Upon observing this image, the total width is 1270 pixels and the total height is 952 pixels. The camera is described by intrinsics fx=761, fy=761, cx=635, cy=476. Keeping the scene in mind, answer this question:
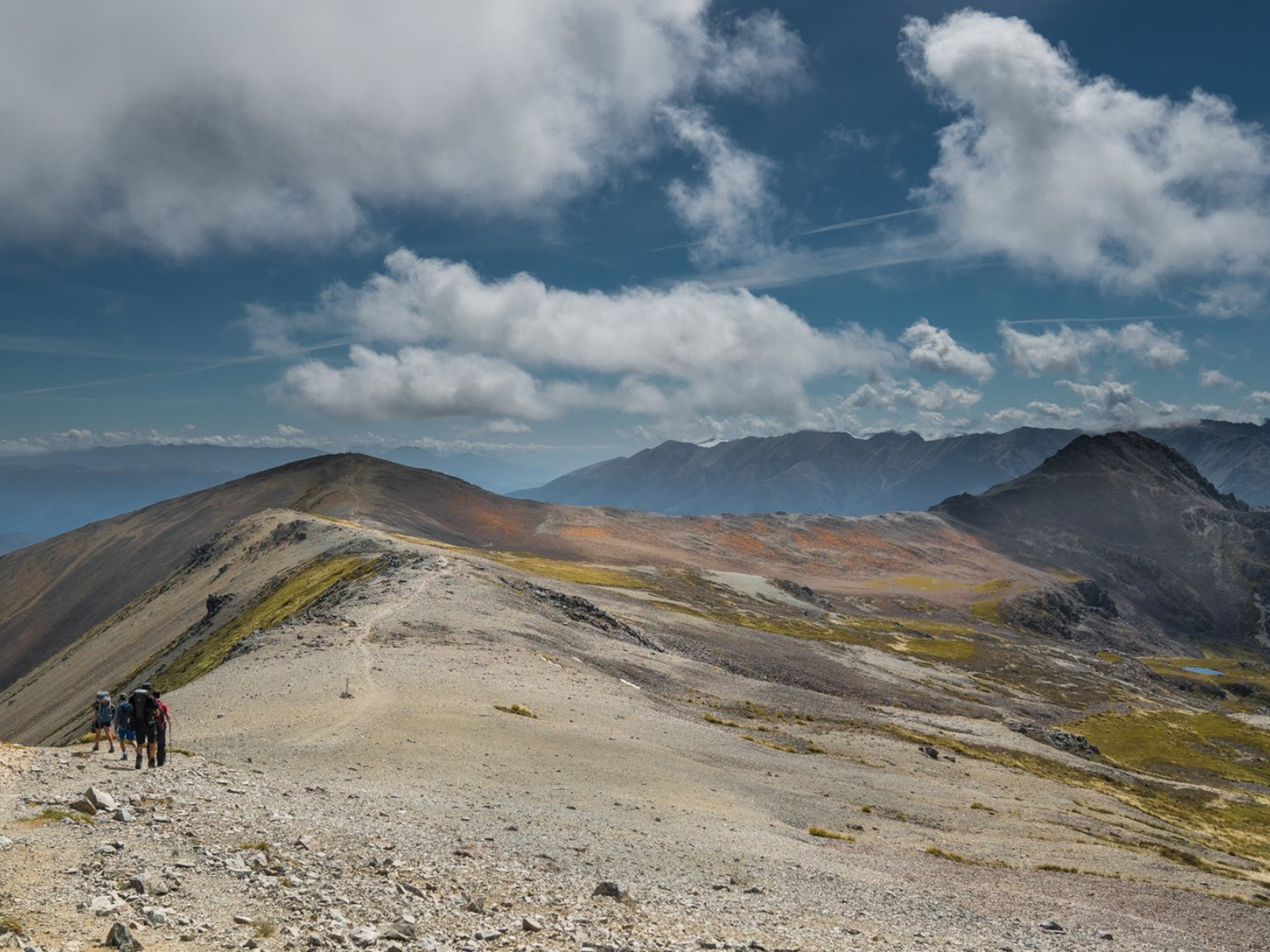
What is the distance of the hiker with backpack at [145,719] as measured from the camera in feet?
91.6

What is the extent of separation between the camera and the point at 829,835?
36031 mm

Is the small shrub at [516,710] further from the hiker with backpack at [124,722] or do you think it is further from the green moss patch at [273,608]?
the green moss patch at [273,608]

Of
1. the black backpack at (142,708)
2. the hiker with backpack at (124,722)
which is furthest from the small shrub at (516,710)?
the hiker with backpack at (124,722)

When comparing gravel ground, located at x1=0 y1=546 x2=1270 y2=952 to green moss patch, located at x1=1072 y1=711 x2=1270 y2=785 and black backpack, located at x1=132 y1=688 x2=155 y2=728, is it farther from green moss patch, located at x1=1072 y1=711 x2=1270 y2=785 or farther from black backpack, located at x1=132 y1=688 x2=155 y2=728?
green moss patch, located at x1=1072 y1=711 x2=1270 y2=785

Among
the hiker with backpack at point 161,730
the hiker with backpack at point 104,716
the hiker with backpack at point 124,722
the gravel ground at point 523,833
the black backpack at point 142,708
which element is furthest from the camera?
the hiker with backpack at point 104,716

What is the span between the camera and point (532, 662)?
61.5 m

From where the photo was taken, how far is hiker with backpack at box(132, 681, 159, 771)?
27.9 m

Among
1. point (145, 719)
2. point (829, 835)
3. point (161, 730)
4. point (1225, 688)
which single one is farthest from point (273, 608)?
→ point (1225, 688)

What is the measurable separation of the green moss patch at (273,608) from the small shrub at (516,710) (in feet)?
108

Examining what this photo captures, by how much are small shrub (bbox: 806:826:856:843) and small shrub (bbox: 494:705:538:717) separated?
1809cm

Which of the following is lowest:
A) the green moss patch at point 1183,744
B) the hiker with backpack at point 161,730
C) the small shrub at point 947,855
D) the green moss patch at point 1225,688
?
the green moss patch at point 1225,688

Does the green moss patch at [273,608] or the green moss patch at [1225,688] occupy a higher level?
the green moss patch at [273,608]

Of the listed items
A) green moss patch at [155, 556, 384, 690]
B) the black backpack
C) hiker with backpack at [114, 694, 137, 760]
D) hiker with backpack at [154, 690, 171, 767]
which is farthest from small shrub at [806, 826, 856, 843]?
green moss patch at [155, 556, 384, 690]

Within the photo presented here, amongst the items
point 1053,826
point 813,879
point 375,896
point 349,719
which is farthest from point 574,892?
point 1053,826
